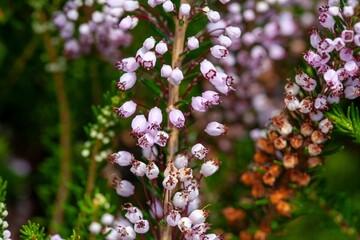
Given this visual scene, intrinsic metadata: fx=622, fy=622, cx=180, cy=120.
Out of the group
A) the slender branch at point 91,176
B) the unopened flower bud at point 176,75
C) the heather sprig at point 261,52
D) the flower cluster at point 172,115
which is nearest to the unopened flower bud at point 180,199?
the flower cluster at point 172,115

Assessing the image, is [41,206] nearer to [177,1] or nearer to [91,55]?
[91,55]

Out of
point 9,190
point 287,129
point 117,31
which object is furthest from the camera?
point 9,190

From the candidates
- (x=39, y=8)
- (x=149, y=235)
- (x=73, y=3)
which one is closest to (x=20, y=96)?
(x=39, y=8)

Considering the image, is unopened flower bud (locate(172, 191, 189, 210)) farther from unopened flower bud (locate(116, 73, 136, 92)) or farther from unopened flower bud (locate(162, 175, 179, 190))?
unopened flower bud (locate(116, 73, 136, 92))

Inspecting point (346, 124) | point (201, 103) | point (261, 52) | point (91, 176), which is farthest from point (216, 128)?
point (261, 52)

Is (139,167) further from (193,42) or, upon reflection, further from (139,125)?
(193,42)

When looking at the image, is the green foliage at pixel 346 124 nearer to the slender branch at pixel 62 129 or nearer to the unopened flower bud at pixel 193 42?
the unopened flower bud at pixel 193 42

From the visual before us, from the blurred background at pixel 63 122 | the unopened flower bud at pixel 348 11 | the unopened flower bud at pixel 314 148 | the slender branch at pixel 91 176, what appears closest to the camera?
the unopened flower bud at pixel 348 11

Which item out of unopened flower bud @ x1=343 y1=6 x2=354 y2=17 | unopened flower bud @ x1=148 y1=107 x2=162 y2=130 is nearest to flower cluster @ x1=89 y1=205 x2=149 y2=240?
unopened flower bud @ x1=148 y1=107 x2=162 y2=130
